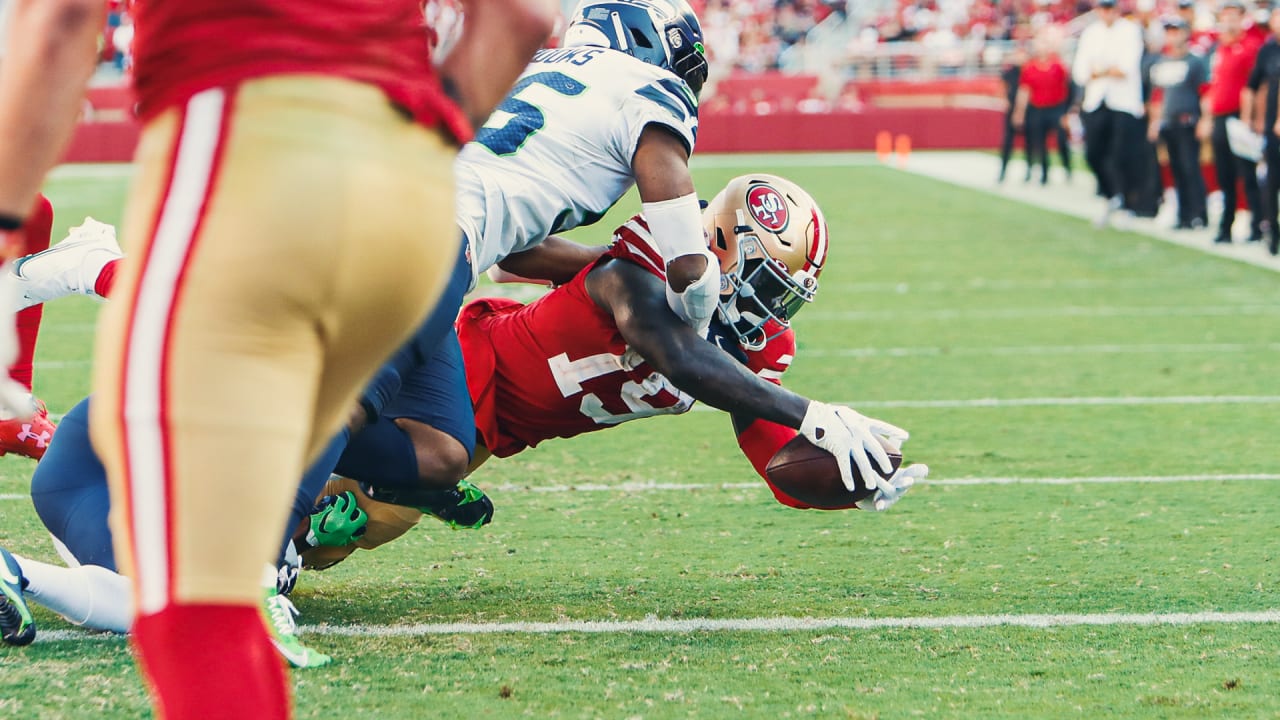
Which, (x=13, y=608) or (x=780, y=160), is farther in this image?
(x=780, y=160)

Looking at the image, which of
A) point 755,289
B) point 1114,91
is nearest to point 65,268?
point 755,289

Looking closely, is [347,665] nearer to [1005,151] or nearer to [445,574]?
[445,574]

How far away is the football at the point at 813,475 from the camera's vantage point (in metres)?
3.24

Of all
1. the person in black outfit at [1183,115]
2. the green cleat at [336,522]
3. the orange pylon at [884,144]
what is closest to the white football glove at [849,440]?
the green cleat at [336,522]

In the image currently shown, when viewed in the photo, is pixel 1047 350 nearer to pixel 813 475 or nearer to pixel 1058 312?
pixel 1058 312

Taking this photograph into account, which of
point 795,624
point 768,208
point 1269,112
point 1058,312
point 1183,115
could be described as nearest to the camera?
point 795,624

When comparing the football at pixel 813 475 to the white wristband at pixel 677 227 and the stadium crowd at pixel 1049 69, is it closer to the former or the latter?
the white wristband at pixel 677 227

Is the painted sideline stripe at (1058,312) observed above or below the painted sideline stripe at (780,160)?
above

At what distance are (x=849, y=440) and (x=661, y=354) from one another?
441mm

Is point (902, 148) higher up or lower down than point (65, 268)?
lower down

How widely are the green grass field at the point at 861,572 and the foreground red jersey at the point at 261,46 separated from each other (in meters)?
1.50

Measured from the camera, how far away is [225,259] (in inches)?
53.9

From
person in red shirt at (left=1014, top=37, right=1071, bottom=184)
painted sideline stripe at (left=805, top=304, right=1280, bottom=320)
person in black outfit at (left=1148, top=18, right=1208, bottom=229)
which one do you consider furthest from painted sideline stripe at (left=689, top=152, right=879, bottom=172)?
painted sideline stripe at (left=805, top=304, right=1280, bottom=320)

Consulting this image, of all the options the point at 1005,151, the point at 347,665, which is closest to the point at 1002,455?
the point at 347,665
